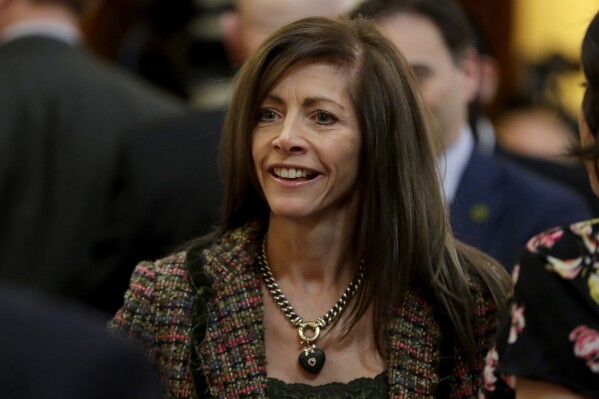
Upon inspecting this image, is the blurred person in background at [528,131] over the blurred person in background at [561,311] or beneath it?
over

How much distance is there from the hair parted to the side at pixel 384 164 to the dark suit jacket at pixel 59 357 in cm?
136

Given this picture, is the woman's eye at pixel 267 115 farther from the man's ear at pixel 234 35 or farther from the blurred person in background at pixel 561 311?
the man's ear at pixel 234 35

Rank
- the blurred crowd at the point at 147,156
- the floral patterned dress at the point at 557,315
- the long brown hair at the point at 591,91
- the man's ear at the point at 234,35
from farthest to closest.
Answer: the man's ear at the point at 234,35 → the blurred crowd at the point at 147,156 → the long brown hair at the point at 591,91 → the floral patterned dress at the point at 557,315

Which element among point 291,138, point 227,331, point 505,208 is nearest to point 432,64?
point 505,208

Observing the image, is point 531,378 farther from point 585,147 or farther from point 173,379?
point 173,379

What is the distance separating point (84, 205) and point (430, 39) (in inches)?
53.7

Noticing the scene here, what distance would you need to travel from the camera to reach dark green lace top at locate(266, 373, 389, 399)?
8.87 feet

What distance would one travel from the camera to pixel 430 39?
4.26 m

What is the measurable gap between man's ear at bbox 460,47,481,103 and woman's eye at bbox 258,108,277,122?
5.50 ft

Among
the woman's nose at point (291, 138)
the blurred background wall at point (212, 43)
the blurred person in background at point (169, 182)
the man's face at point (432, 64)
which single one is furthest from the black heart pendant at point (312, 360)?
the blurred background wall at point (212, 43)

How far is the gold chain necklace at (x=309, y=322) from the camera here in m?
2.77

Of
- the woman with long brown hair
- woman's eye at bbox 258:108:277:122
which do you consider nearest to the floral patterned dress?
the woman with long brown hair

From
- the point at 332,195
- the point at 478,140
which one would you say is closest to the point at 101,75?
the point at 478,140

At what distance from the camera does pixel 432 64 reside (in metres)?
4.23
